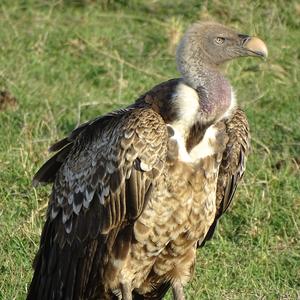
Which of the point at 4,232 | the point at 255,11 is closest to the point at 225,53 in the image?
the point at 4,232

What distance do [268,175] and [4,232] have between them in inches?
89.0

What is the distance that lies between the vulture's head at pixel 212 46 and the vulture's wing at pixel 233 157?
0.37m

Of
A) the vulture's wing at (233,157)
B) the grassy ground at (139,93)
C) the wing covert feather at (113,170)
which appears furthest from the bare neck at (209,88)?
the grassy ground at (139,93)

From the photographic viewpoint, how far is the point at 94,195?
22.3 feet

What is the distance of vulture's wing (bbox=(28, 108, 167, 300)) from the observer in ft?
21.4

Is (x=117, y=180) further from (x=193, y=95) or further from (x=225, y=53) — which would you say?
(x=225, y=53)

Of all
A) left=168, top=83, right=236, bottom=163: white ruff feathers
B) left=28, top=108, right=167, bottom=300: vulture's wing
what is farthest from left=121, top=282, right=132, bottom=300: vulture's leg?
left=168, top=83, right=236, bottom=163: white ruff feathers

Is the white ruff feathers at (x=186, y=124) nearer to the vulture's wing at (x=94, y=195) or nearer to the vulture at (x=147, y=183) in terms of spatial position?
the vulture at (x=147, y=183)

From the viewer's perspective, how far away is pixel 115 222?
6.68m

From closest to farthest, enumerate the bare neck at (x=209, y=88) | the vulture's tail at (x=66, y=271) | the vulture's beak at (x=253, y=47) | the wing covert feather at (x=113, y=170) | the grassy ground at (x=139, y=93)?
1. the wing covert feather at (x=113, y=170)
2. the bare neck at (x=209, y=88)
3. the vulture's tail at (x=66, y=271)
4. the vulture's beak at (x=253, y=47)
5. the grassy ground at (x=139, y=93)

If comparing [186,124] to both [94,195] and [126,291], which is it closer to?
[94,195]

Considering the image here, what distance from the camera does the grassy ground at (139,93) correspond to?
26.1 ft

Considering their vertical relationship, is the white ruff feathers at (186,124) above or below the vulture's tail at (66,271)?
above

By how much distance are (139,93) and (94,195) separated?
4.26 meters
